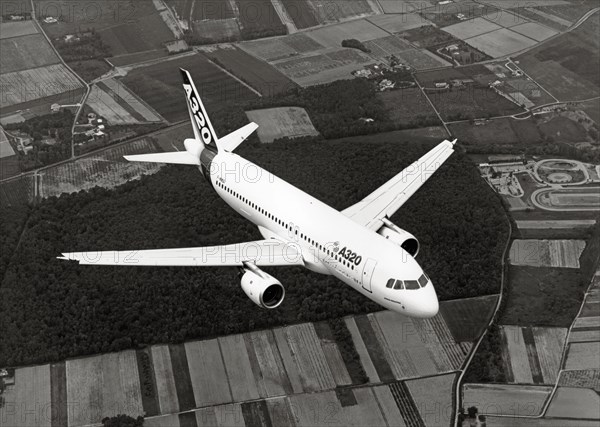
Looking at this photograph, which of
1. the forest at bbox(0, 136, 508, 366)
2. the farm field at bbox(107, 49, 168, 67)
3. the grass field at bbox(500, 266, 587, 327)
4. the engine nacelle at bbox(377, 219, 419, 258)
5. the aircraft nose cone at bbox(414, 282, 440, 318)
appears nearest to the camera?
the aircraft nose cone at bbox(414, 282, 440, 318)

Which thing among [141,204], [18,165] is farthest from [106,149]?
[141,204]

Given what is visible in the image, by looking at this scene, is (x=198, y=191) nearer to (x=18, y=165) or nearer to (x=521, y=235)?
(x=18, y=165)

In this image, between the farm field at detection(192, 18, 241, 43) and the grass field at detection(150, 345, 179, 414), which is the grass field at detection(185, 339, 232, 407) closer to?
the grass field at detection(150, 345, 179, 414)

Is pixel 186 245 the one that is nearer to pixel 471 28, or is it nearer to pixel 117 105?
pixel 117 105

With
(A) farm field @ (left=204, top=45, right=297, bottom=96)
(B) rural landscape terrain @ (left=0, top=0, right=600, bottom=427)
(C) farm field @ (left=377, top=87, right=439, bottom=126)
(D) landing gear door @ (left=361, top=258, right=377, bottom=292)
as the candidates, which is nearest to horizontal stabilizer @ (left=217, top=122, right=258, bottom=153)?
(B) rural landscape terrain @ (left=0, top=0, right=600, bottom=427)

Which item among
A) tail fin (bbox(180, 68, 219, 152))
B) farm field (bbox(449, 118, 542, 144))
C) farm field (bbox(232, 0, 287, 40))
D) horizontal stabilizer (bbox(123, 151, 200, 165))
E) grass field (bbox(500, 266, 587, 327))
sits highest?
tail fin (bbox(180, 68, 219, 152))
